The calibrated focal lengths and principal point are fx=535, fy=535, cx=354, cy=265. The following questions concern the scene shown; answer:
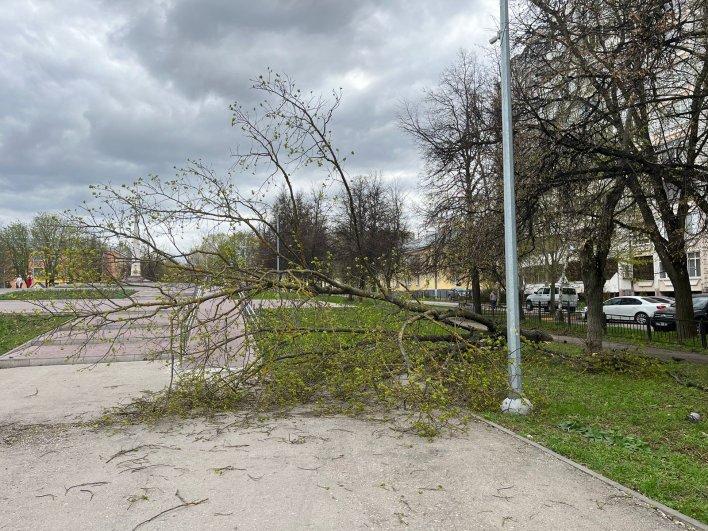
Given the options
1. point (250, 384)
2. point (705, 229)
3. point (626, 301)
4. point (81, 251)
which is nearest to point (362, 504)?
point (250, 384)

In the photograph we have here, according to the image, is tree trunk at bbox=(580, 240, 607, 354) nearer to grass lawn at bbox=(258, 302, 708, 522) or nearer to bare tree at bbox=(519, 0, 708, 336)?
grass lawn at bbox=(258, 302, 708, 522)

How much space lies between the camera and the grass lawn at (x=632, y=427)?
4.27 m

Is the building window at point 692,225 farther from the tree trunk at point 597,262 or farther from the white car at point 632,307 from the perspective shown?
the white car at point 632,307

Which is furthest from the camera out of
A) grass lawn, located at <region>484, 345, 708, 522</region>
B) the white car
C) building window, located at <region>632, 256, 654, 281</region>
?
building window, located at <region>632, 256, 654, 281</region>

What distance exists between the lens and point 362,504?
3812 mm

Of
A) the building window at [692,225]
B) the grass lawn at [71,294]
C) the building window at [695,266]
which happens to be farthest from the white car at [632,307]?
the grass lawn at [71,294]

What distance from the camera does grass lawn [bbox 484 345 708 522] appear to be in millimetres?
4266

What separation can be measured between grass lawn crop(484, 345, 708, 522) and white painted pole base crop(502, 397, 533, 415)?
0.39 feet

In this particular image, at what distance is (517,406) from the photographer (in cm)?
662

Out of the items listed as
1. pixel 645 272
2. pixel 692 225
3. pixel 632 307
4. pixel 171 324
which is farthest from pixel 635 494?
pixel 645 272

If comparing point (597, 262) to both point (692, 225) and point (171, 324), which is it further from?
point (171, 324)

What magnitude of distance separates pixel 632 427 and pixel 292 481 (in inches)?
163

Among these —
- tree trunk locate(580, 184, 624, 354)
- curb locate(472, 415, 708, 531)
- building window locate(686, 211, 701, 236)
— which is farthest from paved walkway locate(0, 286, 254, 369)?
building window locate(686, 211, 701, 236)

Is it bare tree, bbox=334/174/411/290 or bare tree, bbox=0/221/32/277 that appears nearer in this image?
bare tree, bbox=334/174/411/290
